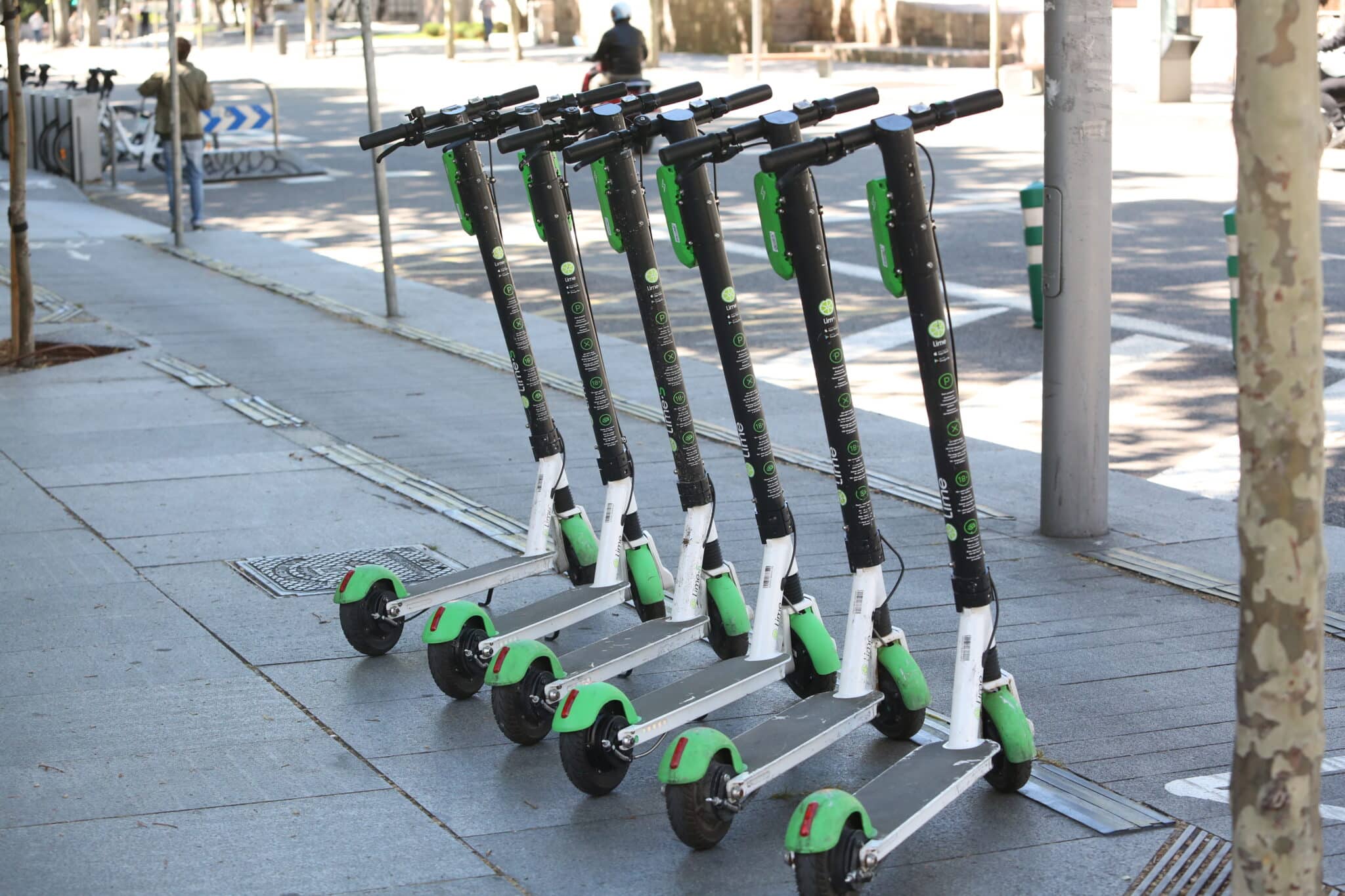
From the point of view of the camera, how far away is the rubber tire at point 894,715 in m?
4.65

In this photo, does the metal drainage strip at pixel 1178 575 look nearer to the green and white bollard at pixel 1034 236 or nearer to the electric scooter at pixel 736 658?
the electric scooter at pixel 736 658

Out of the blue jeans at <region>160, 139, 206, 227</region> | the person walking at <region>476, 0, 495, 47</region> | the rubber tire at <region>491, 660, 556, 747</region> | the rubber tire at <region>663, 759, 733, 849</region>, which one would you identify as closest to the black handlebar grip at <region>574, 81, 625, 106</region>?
the rubber tire at <region>491, 660, 556, 747</region>

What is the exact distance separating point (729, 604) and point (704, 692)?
2.10ft

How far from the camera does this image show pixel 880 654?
466cm

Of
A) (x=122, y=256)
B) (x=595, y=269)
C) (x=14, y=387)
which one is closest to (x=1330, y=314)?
(x=595, y=269)

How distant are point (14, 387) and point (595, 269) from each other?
5818mm

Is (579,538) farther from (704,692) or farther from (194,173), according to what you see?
(194,173)

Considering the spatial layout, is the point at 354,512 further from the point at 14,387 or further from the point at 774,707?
the point at 14,387

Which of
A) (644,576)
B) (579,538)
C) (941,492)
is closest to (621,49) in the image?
(579,538)

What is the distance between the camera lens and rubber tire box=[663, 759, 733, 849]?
3971 mm

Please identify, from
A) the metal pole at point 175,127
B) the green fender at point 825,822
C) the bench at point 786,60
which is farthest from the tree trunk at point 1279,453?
the bench at point 786,60

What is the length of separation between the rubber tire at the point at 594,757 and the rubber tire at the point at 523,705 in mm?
315

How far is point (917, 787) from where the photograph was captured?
13.3 feet

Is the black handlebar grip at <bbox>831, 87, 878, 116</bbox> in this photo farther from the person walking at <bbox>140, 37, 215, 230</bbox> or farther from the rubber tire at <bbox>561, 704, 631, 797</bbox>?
the person walking at <bbox>140, 37, 215, 230</bbox>
